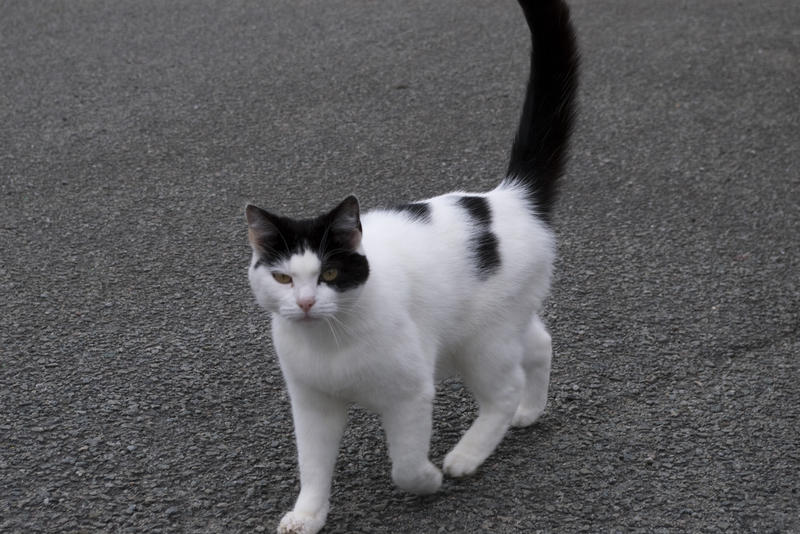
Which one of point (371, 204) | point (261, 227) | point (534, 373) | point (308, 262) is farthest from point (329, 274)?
point (371, 204)

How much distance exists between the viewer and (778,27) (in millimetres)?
7184

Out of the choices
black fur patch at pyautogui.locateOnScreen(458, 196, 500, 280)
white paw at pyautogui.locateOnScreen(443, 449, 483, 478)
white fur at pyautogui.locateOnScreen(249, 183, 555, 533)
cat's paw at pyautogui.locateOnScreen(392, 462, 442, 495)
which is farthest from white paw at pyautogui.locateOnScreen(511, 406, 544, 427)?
black fur patch at pyautogui.locateOnScreen(458, 196, 500, 280)

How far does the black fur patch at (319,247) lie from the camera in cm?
227

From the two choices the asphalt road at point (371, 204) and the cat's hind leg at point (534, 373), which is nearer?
the asphalt road at point (371, 204)

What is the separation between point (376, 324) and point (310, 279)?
215 mm

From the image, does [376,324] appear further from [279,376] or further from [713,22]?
[713,22]

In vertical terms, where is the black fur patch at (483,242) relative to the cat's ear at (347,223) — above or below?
below

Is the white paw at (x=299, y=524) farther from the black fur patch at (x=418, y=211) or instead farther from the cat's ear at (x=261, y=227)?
the black fur patch at (x=418, y=211)

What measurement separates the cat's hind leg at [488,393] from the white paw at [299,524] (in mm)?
402

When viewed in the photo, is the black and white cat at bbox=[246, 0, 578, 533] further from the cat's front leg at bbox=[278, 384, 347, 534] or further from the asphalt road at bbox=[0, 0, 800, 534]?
the asphalt road at bbox=[0, 0, 800, 534]

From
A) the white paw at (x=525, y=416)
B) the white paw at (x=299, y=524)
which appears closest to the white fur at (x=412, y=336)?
the white paw at (x=299, y=524)

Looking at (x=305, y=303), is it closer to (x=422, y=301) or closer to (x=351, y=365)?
(x=351, y=365)

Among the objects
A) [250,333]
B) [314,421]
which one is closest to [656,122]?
[250,333]

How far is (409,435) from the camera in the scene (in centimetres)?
243
